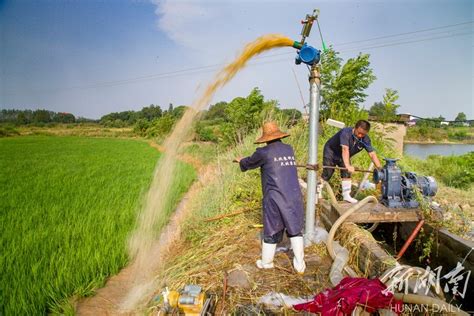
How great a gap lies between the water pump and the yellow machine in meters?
2.59

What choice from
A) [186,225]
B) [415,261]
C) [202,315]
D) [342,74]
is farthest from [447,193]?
[202,315]

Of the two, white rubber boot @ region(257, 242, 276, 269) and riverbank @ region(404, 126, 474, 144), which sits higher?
riverbank @ region(404, 126, 474, 144)

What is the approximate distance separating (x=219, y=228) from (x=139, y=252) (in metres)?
1.26

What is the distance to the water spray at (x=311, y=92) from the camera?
2893 millimetres

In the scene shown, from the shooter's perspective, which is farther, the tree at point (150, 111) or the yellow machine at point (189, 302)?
the tree at point (150, 111)

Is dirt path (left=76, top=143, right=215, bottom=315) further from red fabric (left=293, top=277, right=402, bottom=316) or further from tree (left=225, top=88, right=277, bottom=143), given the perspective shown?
tree (left=225, top=88, right=277, bottom=143)

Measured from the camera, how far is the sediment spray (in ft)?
10.1

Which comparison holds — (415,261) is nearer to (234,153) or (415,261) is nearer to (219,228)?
(219,228)

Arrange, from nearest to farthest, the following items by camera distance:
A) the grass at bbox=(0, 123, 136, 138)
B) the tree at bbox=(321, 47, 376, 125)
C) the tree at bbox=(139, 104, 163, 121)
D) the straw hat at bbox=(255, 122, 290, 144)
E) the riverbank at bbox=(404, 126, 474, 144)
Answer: the straw hat at bbox=(255, 122, 290, 144) → the tree at bbox=(321, 47, 376, 125) → the grass at bbox=(0, 123, 136, 138) → the riverbank at bbox=(404, 126, 474, 144) → the tree at bbox=(139, 104, 163, 121)

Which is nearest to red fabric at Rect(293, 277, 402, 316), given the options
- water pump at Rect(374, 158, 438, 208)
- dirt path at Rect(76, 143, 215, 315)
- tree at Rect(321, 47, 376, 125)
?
water pump at Rect(374, 158, 438, 208)

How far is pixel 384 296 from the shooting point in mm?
1909

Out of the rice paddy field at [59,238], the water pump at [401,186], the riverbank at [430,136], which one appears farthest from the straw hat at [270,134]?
the riverbank at [430,136]

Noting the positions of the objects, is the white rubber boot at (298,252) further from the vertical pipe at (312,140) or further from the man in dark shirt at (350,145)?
the man in dark shirt at (350,145)

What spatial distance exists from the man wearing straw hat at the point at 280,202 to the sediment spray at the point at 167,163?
958 millimetres
